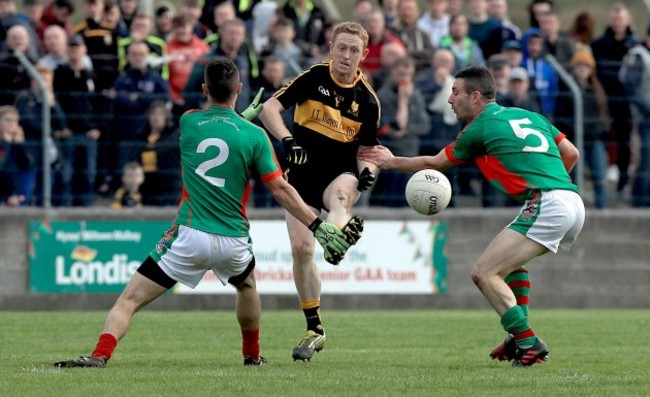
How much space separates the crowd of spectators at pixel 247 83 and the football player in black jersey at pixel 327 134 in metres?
5.30

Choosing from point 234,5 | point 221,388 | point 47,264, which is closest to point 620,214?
point 234,5

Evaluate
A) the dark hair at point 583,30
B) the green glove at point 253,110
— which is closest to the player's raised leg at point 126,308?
Result: the green glove at point 253,110

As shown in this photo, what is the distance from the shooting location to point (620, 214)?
1747cm

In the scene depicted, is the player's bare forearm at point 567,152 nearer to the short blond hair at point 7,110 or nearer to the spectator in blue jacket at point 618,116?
the spectator in blue jacket at point 618,116

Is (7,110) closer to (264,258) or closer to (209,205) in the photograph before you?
(264,258)

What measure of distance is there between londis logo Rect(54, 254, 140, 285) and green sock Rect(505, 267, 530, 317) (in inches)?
275

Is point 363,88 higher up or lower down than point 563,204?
higher up

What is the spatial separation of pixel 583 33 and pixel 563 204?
9.55 metres

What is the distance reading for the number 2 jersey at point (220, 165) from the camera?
29.7ft

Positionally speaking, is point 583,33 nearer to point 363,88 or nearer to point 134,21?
point 134,21

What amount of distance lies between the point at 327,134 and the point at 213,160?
191cm

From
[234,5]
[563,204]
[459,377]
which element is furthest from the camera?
[234,5]

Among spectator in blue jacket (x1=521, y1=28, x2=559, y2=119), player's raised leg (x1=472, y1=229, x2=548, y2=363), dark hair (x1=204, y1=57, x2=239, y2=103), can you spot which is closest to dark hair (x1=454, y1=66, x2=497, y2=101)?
player's raised leg (x1=472, y1=229, x2=548, y2=363)

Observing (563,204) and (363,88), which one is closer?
(563,204)
